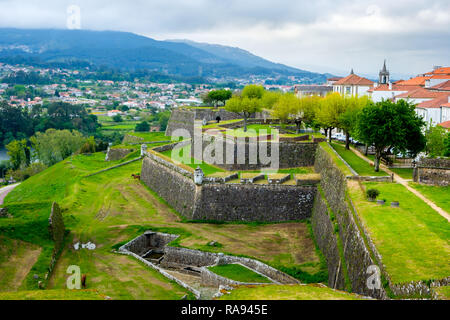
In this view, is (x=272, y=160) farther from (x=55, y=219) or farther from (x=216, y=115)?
(x=216, y=115)

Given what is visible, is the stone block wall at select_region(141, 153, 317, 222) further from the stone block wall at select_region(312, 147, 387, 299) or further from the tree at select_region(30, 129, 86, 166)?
the tree at select_region(30, 129, 86, 166)

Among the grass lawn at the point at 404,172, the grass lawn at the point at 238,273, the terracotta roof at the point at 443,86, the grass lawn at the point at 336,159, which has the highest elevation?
the terracotta roof at the point at 443,86

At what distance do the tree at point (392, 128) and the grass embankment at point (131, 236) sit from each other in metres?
7.85

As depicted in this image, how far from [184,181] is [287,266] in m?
14.7

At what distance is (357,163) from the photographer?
3186cm

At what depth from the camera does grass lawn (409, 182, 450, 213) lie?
21156 mm

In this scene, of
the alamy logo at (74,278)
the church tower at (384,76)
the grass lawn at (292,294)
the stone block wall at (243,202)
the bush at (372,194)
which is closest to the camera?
the grass lawn at (292,294)

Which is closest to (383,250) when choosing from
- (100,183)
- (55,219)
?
(55,219)

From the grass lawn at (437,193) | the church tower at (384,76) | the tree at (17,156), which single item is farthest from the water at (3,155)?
the grass lawn at (437,193)

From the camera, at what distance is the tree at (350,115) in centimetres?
3580

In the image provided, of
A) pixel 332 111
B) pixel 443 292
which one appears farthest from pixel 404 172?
pixel 443 292

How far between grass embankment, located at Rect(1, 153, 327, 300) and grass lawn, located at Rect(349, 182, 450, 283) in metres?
5.48

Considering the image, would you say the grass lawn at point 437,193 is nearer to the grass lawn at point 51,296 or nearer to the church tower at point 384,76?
the grass lawn at point 51,296

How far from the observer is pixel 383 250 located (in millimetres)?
16109
